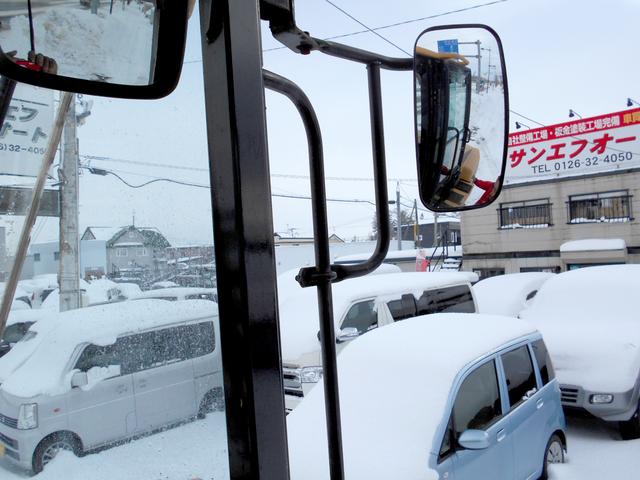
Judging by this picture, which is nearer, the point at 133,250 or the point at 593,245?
the point at 133,250

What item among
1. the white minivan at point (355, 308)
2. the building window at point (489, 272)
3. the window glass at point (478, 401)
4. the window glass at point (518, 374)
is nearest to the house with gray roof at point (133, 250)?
the window glass at point (478, 401)

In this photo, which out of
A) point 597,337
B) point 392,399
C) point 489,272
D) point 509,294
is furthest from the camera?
point 489,272

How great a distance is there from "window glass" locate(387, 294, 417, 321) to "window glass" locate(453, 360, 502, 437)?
3.55 meters

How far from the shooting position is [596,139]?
15.2 meters

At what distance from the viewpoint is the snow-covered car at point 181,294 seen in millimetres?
779

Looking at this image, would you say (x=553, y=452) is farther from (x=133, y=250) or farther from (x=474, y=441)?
(x=133, y=250)

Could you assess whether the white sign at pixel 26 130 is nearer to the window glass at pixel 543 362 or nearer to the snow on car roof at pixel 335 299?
the window glass at pixel 543 362

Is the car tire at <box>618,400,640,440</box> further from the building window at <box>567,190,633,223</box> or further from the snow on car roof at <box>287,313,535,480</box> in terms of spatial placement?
the building window at <box>567,190,633,223</box>

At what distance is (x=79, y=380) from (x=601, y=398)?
5460 millimetres

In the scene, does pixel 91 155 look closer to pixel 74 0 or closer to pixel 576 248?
pixel 74 0

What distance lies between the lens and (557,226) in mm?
16516

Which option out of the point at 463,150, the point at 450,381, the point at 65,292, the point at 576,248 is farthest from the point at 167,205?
the point at 576,248

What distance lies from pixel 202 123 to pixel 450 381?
2767 mm

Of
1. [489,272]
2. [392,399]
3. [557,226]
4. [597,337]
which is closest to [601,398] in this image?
[597,337]
